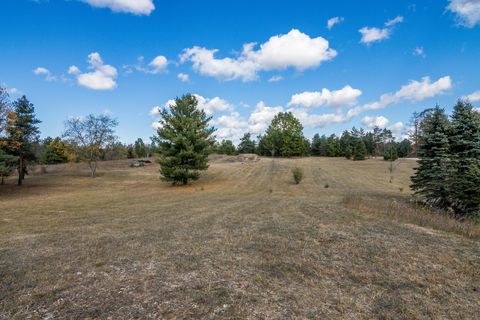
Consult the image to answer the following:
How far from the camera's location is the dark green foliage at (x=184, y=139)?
29703 mm

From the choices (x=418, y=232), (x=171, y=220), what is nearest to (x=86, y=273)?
(x=171, y=220)

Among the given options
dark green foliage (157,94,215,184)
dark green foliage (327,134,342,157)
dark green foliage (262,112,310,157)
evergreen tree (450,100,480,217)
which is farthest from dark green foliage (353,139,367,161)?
evergreen tree (450,100,480,217)

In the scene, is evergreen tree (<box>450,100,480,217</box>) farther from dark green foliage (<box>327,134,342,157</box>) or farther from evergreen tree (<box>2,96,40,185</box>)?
dark green foliage (<box>327,134,342,157</box>)

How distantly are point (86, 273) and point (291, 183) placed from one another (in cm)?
2946

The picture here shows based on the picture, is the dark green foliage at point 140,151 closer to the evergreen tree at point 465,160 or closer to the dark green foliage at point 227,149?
the dark green foliage at point 227,149

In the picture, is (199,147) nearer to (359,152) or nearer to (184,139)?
(184,139)

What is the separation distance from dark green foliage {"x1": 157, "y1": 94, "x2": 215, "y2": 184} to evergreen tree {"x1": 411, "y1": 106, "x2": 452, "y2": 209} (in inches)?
788

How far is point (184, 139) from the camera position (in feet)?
95.2

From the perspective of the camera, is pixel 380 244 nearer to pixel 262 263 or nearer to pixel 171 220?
pixel 262 263

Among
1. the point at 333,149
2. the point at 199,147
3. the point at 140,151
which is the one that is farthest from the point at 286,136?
the point at 199,147

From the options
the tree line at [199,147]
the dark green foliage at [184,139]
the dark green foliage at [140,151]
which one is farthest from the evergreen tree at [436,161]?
the dark green foliage at [140,151]

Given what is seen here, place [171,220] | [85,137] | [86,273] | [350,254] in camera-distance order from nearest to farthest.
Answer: [86,273], [350,254], [171,220], [85,137]

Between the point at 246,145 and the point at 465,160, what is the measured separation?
3353 inches

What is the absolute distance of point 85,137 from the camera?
4119 cm
